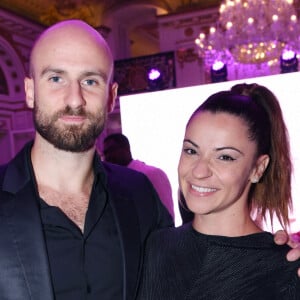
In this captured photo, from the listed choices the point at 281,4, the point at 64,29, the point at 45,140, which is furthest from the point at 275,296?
the point at 281,4

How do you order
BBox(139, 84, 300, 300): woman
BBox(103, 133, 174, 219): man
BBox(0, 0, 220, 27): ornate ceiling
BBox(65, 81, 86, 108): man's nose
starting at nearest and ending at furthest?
BBox(139, 84, 300, 300): woman, BBox(65, 81, 86, 108): man's nose, BBox(103, 133, 174, 219): man, BBox(0, 0, 220, 27): ornate ceiling

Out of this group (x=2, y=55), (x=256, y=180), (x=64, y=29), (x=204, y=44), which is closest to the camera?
(x=256, y=180)

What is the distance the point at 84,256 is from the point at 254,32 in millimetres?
6149

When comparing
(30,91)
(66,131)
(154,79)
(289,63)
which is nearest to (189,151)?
(66,131)

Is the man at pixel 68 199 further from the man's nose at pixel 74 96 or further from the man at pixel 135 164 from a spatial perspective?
the man at pixel 135 164

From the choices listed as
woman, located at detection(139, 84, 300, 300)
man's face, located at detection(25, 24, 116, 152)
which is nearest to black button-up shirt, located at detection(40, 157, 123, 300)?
woman, located at detection(139, 84, 300, 300)

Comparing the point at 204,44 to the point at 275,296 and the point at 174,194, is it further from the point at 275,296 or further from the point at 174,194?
the point at 275,296

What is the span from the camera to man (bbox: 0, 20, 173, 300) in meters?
1.44

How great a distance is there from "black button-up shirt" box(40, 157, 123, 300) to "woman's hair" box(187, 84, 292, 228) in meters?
0.57

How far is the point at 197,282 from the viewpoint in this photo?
1480mm

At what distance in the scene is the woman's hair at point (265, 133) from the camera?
1598 mm

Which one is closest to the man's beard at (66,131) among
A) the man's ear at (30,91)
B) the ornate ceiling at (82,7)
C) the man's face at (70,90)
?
the man's face at (70,90)

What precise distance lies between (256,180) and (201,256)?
1.17 feet

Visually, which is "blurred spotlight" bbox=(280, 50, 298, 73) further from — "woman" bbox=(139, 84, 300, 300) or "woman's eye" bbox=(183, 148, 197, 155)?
"woman's eye" bbox=(183, 148, 197, 155)
